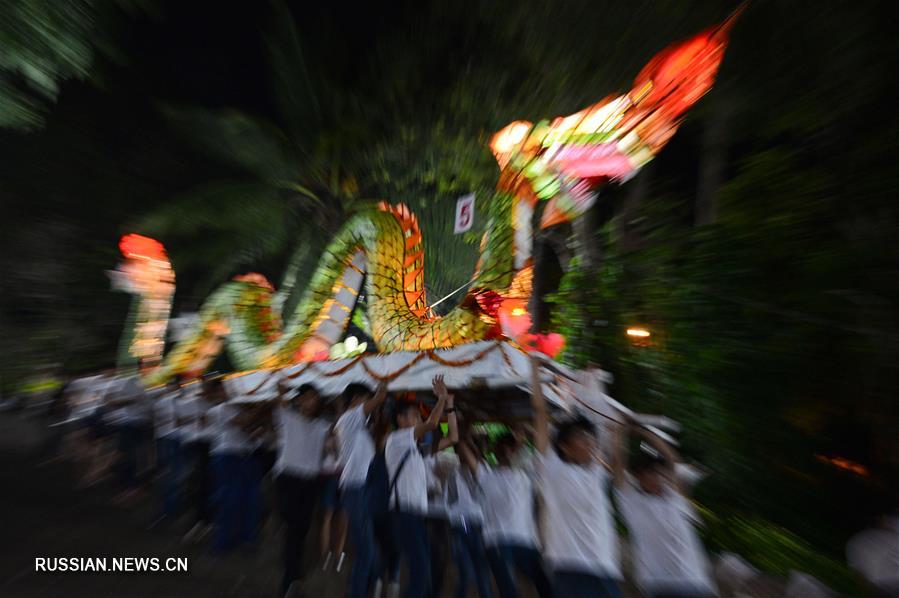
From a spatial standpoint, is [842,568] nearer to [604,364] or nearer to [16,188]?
[604,364]

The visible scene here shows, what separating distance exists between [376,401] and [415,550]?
39.9 inches

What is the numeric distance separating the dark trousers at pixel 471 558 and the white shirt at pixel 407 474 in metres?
0.29

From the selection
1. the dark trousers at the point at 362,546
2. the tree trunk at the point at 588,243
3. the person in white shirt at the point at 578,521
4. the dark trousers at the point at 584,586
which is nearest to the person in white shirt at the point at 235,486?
the dark trousers at the point at 362,546

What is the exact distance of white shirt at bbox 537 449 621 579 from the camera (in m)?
2.13

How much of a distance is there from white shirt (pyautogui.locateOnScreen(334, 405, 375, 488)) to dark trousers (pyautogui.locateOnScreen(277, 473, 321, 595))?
456 mm

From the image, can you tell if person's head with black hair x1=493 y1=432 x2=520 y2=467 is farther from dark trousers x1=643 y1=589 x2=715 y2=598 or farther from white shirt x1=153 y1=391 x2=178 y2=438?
white shirt x1=153 y1=391 x2=178 y2=438

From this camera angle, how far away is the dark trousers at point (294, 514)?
3.23m

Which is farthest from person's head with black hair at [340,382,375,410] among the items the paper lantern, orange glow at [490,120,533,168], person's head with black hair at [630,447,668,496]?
orange glow at [490,120,533,168]

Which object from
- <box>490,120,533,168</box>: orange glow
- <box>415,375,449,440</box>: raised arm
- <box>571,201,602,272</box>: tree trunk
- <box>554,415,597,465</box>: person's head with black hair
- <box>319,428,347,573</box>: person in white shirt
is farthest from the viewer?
<box>571,201,602,272</box>: tree trunk

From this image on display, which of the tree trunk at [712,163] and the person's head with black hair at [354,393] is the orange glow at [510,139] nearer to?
the tree trunk at [712,163]

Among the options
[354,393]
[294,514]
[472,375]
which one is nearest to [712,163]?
[472,375]

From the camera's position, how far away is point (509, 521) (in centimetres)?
251

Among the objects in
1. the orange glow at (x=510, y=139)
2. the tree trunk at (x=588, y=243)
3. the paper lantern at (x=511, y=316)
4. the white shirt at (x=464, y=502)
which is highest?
the orange glow at (x=510, y=139)

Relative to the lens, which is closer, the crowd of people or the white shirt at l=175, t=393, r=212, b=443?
the crowd of people
